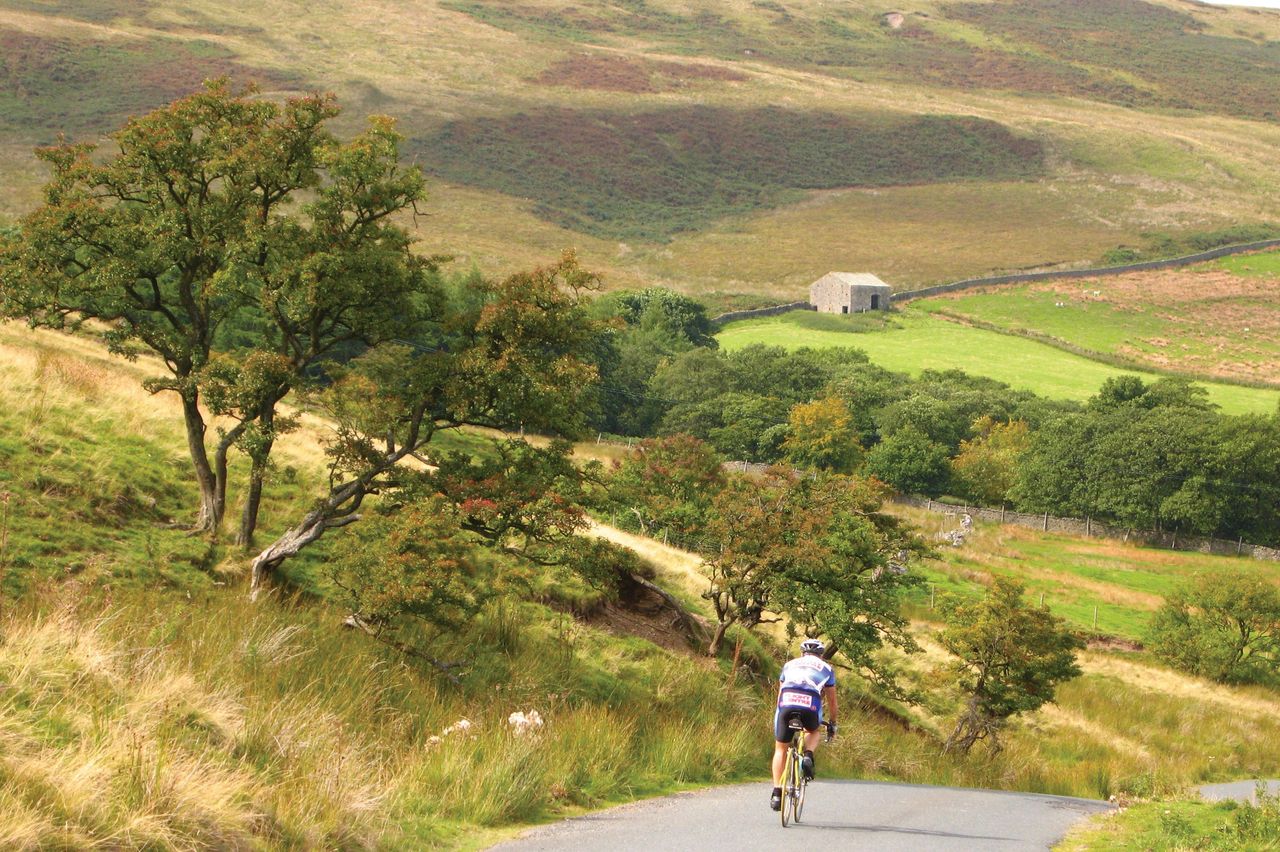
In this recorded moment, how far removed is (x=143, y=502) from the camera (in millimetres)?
25344

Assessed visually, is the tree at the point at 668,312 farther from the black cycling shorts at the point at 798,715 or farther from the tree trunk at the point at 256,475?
the black cycling shorts at the point at 798,715

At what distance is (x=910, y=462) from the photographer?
10031 cm

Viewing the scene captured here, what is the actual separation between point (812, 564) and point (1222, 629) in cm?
3679

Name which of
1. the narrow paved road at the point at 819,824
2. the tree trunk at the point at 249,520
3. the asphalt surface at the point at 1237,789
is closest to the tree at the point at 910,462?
the asphalt surface at the point at 1237,789

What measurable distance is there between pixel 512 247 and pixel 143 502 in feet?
498

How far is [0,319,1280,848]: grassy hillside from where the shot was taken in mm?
9219

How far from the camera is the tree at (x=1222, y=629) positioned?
183ft

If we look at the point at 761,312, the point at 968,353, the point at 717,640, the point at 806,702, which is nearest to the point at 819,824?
Answer: the point at 806,702

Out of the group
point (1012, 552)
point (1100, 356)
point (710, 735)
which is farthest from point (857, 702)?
point (1100, 356)

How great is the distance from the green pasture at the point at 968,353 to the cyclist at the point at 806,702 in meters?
111

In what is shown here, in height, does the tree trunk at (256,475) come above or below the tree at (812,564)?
above

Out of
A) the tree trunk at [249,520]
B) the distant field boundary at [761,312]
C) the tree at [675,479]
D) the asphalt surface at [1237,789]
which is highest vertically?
the tree trunk at [249,520]

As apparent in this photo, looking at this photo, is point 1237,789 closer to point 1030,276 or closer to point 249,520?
point 249,520

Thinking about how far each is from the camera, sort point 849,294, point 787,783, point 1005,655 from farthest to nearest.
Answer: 1. point 849,294
2. point 1005,655
3. point 787,783
